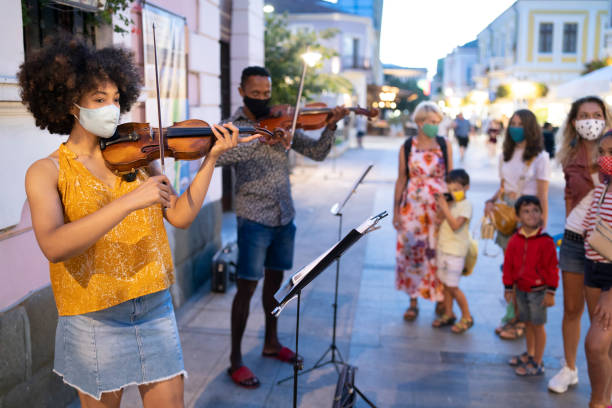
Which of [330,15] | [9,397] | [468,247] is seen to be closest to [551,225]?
[468,247]

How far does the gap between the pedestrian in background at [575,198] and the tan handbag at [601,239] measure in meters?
0.39

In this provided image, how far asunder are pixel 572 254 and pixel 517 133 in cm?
135

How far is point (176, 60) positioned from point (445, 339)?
323 centimetres

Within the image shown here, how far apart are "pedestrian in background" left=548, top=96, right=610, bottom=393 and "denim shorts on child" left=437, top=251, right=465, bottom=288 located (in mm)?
1071


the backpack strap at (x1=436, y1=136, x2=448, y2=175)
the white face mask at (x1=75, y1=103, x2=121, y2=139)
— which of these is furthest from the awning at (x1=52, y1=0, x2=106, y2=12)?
the backpack strap at (x1=436, y1=136, x2=448, y2=175)

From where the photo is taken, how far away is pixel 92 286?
78.4 inches

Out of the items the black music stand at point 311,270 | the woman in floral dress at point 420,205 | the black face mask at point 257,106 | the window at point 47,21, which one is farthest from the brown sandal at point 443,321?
the window at point 47,21

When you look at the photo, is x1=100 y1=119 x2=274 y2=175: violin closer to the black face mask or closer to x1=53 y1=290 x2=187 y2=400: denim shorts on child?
x1=53 y1=290 x2=187 y2=400: denim shorts on child

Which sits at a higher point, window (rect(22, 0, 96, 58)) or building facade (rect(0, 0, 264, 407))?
window (rect(22, 0, 96, 58))

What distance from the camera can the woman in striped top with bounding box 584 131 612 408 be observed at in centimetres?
298

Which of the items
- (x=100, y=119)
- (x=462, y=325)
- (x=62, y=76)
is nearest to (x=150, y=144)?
(x=100, y=119)

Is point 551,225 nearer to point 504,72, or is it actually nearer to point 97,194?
point 97,194

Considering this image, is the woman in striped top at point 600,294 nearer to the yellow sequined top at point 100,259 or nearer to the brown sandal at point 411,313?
the brown sandal at point 411,313

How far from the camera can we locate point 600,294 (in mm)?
3125
